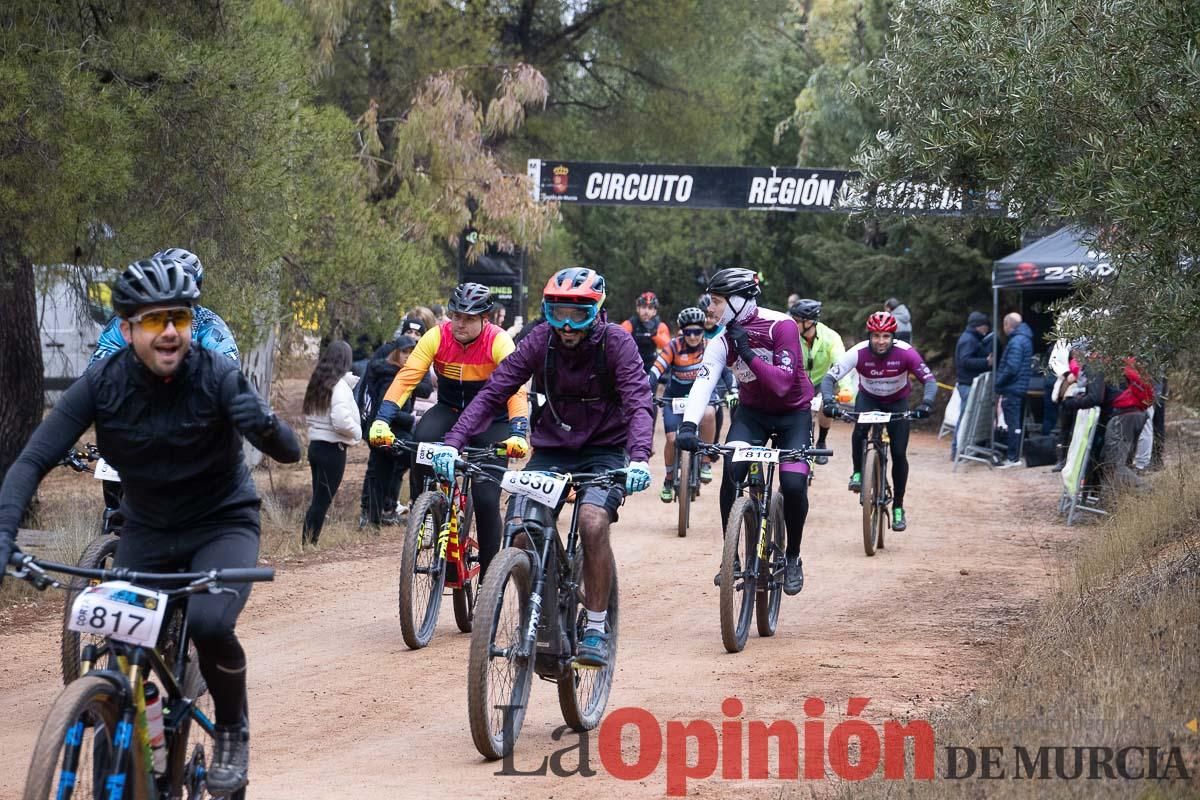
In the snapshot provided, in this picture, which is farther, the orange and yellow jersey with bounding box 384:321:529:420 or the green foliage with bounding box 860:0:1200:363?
the orange and yellow jersey with bounding box 384:321:529:420

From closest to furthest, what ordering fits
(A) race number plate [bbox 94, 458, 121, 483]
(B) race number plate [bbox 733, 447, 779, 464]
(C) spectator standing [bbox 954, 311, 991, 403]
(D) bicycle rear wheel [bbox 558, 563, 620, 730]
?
(D) bicycle rear wheel [bbox 558, 563, 620, 730], (A) race number plate [bbox 94, 458, 121, 483], (B) race number plate [bbox 733, 447, 779, 464], (C) spectator standing [bbox 954, 311, 991, 403]

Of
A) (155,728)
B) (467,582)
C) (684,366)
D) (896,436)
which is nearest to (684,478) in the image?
(896,436)

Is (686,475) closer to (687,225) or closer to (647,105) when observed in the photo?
(647,105)

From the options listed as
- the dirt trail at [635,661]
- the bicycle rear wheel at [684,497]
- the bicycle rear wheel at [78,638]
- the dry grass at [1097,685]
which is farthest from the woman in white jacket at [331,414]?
the dry grass at [1097,685]

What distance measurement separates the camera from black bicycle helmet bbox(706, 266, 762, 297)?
9602 mm

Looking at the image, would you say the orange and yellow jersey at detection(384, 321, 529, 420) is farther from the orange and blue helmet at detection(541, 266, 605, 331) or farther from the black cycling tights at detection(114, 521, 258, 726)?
the black cycling tights at detection(114, 521, 258, 726)

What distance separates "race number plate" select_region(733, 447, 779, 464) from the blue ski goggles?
2410 millimetres

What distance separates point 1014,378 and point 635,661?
1295 centimetres

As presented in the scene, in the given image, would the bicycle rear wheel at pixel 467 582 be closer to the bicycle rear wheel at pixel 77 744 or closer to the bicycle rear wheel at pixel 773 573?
the bicycle rear wheel at pixel 773 573

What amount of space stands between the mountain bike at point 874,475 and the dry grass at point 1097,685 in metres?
2.68

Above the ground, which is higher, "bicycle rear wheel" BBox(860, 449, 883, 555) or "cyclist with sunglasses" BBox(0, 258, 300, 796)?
"cyclist with sunglasses" BBox(0, 258, 300, 796)

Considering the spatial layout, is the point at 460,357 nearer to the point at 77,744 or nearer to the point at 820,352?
the point at 77,744

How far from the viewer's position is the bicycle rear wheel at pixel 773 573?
9422 mm

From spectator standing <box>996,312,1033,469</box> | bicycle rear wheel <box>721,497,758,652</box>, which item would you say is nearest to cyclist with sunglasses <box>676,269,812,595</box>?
bicycle rear wheel <box>721,497,758,652</box>
